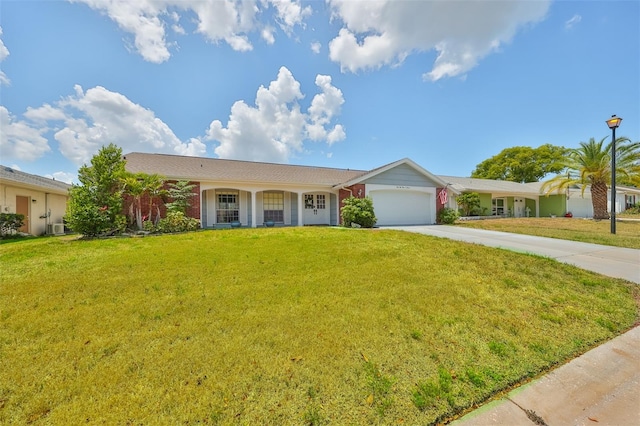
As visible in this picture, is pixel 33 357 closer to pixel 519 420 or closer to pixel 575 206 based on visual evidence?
pixel 519 420

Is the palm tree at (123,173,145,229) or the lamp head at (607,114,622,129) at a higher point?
the lamp head at (607,114,622,129)

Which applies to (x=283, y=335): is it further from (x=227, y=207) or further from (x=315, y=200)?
(x=315, y=200)

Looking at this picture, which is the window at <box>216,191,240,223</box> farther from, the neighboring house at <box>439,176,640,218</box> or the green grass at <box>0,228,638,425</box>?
the neighboring house at <box>439,176,640,218</box>

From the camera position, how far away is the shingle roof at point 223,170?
45.9 ft

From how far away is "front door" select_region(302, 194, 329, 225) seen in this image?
56.2ft

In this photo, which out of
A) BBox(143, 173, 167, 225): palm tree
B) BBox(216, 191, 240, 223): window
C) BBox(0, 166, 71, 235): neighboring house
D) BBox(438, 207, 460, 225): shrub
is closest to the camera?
BBox(0, 166, 71, 235): neighboring house

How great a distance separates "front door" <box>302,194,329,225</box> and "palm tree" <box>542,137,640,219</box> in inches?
728

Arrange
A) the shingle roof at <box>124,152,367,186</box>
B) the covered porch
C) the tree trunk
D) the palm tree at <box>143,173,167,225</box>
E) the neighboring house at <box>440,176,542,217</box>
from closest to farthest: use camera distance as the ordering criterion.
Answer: the palm tree at <box>143,173,167,225</box> < the shingle roof at <box>124,152,367,186</box> < the covered porch < the tree trunk < the neighboring house at <box>440,176,542,217</box>

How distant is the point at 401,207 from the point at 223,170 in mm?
11507

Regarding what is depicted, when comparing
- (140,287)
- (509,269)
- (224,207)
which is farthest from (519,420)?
(224,207)

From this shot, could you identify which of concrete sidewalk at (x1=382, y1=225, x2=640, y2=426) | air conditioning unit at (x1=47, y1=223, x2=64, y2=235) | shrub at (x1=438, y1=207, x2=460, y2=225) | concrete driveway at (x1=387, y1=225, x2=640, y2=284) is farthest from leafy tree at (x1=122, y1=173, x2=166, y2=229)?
shrub at (x1=438, y1=207, x2=460, y2=225)

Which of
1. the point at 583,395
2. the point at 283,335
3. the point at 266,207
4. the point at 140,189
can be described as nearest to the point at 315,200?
the point at 266,207

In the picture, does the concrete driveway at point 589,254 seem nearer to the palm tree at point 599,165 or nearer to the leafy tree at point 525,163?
the palm tree at point 599,165

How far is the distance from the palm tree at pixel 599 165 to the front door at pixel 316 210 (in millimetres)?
18483
